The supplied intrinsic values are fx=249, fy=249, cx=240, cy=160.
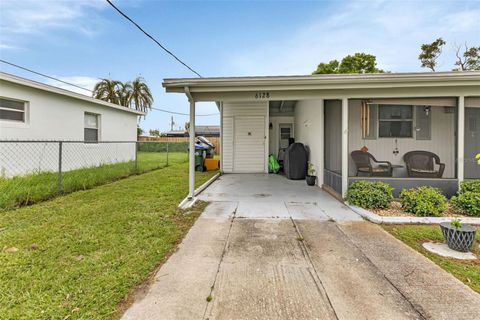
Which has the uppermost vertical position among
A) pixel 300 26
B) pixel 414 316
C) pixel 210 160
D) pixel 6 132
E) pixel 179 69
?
pixel 300 26

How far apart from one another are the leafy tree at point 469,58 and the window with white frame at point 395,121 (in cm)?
1728

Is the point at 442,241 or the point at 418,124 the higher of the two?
the point at 418,124

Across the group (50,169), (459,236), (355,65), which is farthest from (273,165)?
(355,65)

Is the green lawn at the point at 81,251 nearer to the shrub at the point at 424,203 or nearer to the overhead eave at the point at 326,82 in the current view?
the overhead eave at the point at 326,82

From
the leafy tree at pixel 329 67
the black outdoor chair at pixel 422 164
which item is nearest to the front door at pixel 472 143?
the black outdoor chair at pixel 422 164

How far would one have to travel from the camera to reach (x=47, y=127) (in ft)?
27.5

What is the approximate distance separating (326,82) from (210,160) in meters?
7.18

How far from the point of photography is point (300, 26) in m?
9.80

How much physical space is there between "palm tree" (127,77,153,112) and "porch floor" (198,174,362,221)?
1894 centimetres

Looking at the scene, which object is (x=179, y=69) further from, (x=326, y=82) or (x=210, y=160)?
(x=326, y=82)

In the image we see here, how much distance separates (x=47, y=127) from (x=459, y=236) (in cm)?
1077

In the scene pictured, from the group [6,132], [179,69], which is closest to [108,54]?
[179,69]

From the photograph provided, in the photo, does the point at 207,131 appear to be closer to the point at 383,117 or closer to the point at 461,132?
the point at 383,117

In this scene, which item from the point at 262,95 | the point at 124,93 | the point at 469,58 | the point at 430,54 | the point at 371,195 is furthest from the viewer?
the point at 124,93
